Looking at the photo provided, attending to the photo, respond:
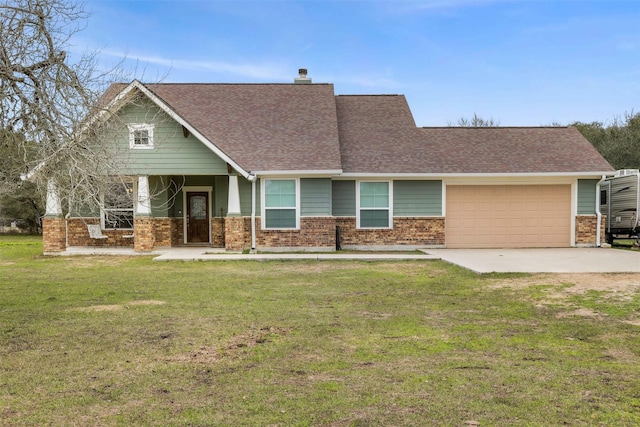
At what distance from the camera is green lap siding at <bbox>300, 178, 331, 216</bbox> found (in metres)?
17.9

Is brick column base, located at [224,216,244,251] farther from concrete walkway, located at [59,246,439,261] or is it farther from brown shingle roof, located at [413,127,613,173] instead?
brown shingle roof, located at [413,127,613,173]

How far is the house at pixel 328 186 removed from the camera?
17375mm

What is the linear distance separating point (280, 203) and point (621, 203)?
42.4 ft

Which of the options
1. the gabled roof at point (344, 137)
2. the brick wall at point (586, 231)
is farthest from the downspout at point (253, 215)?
the brick wall at point (586, 231)

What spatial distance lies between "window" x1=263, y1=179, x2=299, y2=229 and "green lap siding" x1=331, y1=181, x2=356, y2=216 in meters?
1.54

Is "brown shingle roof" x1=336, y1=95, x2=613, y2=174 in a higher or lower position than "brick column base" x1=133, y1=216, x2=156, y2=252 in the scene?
higher

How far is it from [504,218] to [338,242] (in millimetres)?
6266

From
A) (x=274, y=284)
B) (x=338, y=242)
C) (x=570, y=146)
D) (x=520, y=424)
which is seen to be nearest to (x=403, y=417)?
(x=520, y=424)

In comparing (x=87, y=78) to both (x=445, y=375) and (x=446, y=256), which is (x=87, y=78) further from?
(x=446, y=256)

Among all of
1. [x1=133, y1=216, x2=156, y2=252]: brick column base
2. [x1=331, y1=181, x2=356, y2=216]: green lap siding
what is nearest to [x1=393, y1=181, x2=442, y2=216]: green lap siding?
[x1=331, y1=181, x2=356, y2=216]: green lap siding

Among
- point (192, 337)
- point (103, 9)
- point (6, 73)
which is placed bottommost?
point (192, 337)

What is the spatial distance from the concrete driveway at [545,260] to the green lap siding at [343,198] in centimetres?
314

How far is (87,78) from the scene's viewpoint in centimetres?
784

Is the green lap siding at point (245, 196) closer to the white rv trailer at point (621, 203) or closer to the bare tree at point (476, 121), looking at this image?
the white rv trailer at point (621, 203)
